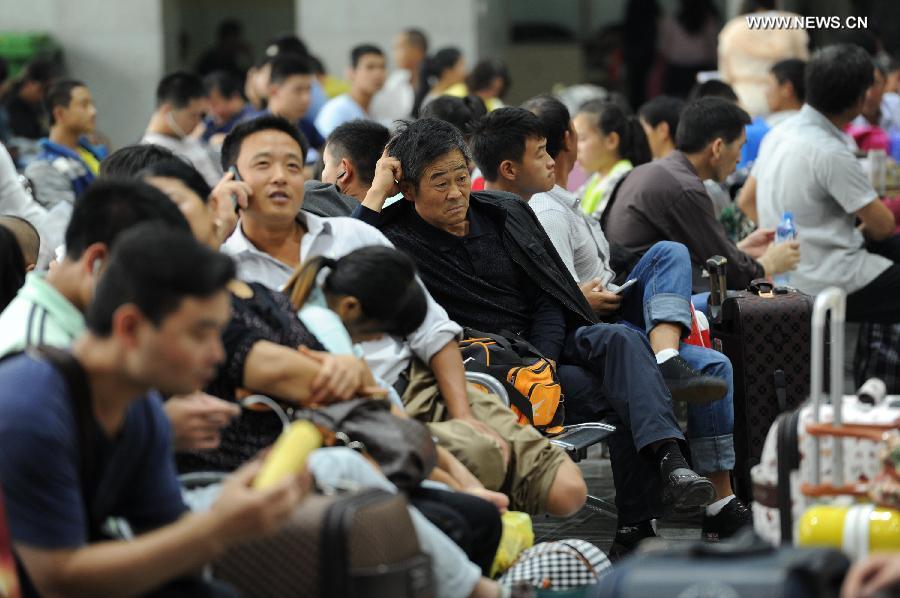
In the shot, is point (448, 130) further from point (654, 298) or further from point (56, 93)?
point (56, 93)

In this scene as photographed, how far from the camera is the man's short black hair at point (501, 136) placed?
5.91 meters

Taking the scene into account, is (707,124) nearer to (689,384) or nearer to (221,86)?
(689,384)

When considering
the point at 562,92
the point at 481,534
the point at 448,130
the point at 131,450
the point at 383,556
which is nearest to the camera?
the point at 131,450

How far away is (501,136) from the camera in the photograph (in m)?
5.93

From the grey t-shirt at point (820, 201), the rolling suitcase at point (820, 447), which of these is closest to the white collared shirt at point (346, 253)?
the rolling suitcase at point (820, 447)

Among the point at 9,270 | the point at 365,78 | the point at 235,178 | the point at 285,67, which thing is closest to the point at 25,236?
the point at 9,270

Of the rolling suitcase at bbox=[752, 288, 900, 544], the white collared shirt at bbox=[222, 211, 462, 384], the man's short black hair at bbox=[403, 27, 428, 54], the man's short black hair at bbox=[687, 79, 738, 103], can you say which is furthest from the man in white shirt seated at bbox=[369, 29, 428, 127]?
the rolling suitcase at bbox=[752, 288, 900, 544]

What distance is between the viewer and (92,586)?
2.88 meters

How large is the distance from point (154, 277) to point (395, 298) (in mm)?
1365

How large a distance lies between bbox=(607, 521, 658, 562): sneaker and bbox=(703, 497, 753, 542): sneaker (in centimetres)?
23

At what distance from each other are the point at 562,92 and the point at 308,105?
337cm

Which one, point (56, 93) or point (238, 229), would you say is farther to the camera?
point (56, 93)

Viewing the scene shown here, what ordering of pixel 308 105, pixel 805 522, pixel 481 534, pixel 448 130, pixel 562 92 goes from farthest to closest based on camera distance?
pixel 562 92
pixel 308 105
pixel 448 130
pixel 481 534
pixel 805 522

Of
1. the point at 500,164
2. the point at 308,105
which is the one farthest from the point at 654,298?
the point at 308,105
